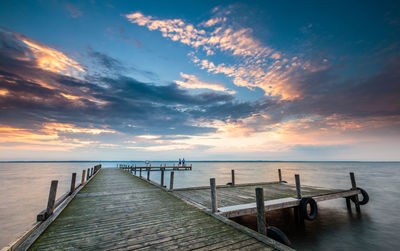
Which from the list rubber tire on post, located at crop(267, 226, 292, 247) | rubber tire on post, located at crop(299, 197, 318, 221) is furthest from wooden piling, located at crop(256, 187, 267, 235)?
rubber tire on post, located at crop(299, 197, 318, 221)

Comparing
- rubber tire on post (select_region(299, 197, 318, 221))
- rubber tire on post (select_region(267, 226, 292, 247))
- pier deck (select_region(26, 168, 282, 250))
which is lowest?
rubber tire on post (select_region(299, 197, 318, 221))

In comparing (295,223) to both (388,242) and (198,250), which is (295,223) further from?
(198,250)

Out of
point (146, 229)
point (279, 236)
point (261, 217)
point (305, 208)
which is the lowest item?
point (305, 208)

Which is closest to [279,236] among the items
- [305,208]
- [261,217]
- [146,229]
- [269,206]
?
[261,217]

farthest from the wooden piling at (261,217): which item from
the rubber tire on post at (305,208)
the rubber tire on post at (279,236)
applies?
the rubber tire on post at (305,208)

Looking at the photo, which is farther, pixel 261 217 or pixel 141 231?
pixel 261 217

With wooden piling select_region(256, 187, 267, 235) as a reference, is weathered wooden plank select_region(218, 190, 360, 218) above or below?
below

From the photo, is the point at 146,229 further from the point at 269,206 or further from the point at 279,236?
the point at 269,206

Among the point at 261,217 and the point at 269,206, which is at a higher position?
the point at 261,217

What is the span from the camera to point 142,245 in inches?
177

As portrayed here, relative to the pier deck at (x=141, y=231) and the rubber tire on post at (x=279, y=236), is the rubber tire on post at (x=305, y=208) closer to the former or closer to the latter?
the rubber tire on post at (x=279, y=236)

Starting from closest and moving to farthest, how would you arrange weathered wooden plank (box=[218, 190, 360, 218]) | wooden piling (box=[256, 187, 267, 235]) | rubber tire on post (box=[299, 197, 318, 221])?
1. wooden piling (box=[256, 187, 267, 235])
2. weathered wooden plank (box=[218, 190, 360, 218])
3. rubber tire on post (box=[299, 197, 318, 221])

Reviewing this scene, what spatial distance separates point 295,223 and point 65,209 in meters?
13.9

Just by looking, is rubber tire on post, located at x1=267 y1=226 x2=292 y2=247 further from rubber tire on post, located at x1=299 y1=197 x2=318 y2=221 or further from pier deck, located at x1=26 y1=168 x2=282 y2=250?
rubber tire on post, located at x1=299 y1=197 x2=318 y2=221
